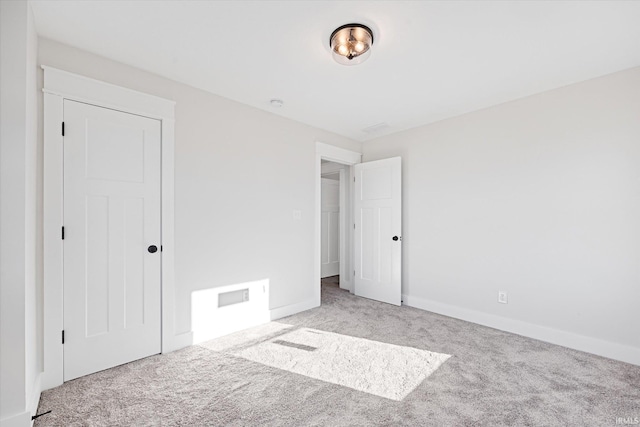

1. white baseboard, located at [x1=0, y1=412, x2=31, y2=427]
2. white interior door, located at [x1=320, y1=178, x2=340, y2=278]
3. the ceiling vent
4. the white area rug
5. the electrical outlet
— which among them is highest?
the ceiling vent

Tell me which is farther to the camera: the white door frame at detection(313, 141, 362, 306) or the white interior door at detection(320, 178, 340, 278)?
the white interior door at detection(320, 178, 340, 278)

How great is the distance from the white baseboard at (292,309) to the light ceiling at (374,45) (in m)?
2.42

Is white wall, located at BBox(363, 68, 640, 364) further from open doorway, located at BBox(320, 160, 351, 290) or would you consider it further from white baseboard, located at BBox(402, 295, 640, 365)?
open doorway, located at BBox(320, 160, 351, 290)

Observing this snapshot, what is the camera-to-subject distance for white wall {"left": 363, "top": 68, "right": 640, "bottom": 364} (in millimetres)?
2471

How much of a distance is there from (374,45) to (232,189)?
1900 mm

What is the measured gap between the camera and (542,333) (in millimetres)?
2865

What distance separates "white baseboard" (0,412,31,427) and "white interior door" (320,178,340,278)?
447cm

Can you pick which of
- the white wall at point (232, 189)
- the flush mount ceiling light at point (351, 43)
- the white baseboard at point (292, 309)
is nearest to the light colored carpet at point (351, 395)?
the white wall at point (232, 189)

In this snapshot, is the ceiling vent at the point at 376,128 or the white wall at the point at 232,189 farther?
the ceiling vent at the point at 376,128

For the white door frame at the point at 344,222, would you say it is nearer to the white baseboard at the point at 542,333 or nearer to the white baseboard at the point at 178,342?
the white baseboard at the point at 542,333

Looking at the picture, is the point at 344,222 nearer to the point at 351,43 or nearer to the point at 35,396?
the point at 351,43

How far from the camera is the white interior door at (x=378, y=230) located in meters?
4.01

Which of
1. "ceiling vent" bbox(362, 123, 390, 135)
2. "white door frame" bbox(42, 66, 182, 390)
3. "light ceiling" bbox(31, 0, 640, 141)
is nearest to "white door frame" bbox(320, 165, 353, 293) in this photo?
"ceiling vent" bbox(362, 123, 390, 135)

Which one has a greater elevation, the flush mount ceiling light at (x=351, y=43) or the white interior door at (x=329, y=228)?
the flush mount ceiling light at (x=351, y=43)
